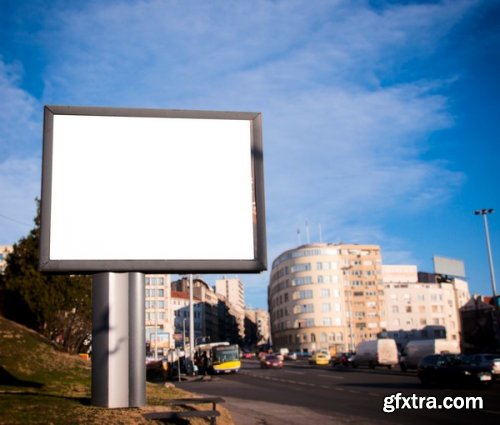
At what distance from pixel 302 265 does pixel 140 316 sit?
138137mm

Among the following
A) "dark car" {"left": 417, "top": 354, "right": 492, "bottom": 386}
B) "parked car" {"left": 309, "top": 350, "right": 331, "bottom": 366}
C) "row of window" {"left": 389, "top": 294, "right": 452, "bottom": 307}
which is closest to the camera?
"dark car" {"left": 417, "top": 354, "right": 492, "bottom": 386}

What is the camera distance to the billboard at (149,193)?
11359 mm

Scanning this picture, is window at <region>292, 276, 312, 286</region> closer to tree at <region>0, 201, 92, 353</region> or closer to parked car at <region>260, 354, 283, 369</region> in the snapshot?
parked car at <region>260, 354, 283, 369</region>

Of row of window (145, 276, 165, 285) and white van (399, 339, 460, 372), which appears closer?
white van (399, 339, 460, 372)

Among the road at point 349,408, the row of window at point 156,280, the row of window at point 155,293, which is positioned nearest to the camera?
the road at point 349,408

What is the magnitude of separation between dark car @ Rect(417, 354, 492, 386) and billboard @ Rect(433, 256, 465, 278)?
299ft

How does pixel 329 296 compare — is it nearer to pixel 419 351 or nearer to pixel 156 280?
pixel 156 280

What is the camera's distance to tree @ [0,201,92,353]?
2977cm

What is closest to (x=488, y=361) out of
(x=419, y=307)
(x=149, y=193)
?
(x=149, y=193)

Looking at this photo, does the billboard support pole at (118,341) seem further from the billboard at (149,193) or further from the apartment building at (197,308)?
the apartment building at (197,308)

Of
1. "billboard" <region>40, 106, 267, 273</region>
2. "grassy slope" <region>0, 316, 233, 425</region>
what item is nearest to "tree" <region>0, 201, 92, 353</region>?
"grassy slope" <region>0, 316, 233, 425</region>

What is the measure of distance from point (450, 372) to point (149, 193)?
20820 millimetres

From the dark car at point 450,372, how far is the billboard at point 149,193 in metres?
18.5

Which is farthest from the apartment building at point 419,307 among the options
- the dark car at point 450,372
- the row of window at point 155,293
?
the dark car at point 450,372
